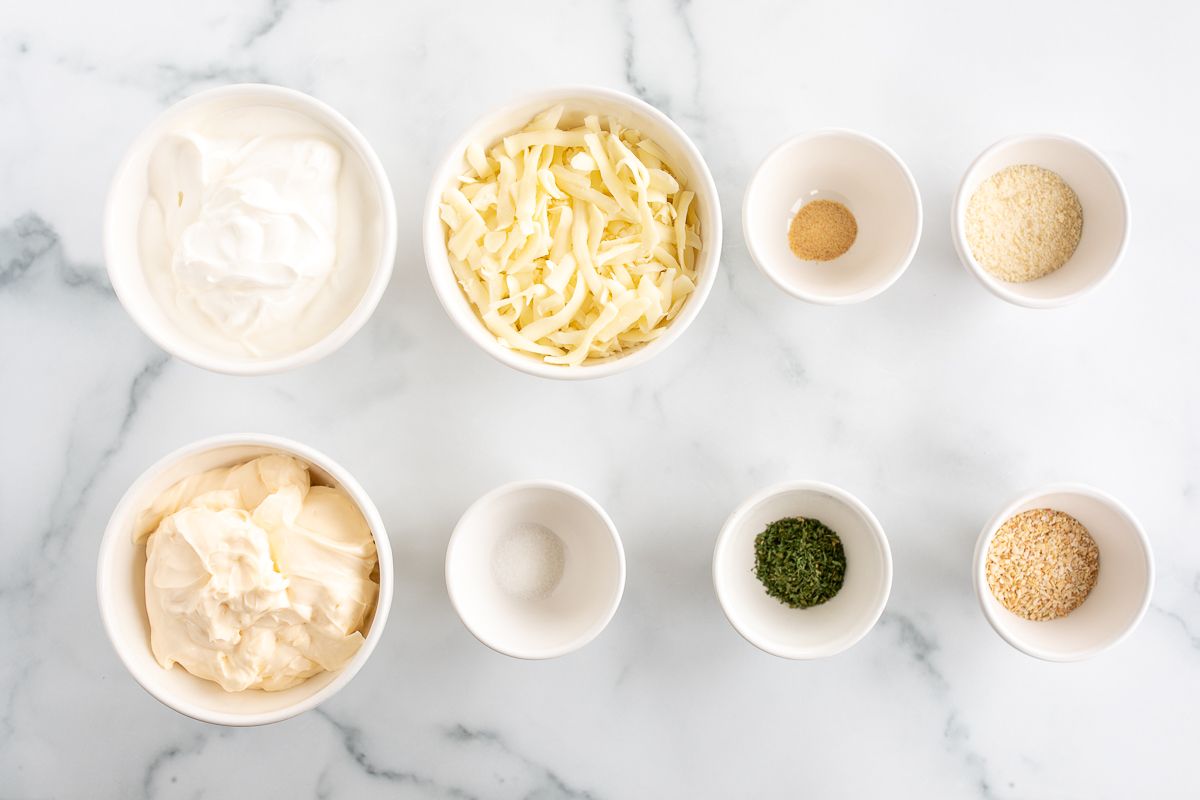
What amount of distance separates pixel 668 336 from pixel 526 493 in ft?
1.44

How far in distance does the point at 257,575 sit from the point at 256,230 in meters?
0.59

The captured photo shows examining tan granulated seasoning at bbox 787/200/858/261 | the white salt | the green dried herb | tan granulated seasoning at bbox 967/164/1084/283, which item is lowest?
the white salt

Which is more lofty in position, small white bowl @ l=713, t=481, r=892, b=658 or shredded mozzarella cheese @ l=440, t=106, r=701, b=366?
shredded mozzarella cheese @ l=440, t=106, r=701, b=366

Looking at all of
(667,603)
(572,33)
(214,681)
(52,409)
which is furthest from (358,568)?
(572,33)

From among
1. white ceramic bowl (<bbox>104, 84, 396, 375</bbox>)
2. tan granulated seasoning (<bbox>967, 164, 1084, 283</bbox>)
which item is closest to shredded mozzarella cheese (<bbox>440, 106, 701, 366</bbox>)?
white ceramic bowl (<bbox>104, 84, 396, 375</bbox>)

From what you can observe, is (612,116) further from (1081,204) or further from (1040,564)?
(1040,564)

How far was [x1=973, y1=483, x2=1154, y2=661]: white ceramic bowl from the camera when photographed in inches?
69.1

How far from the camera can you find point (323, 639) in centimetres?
160

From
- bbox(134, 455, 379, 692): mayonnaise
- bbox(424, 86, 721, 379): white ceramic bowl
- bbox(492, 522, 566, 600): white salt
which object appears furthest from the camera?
bbox(492, 522, 566, 600): white salt

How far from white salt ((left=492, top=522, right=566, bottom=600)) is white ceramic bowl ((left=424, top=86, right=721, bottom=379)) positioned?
40 cm

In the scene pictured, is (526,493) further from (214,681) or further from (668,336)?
(214,681)

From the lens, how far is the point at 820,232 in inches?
73.7

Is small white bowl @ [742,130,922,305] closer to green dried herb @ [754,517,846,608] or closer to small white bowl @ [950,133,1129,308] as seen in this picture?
small white bowl @ [950,133,1129,308]

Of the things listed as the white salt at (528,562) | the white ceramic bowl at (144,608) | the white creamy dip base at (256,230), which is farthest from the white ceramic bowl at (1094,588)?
the white creamy dip base at (256,230)
